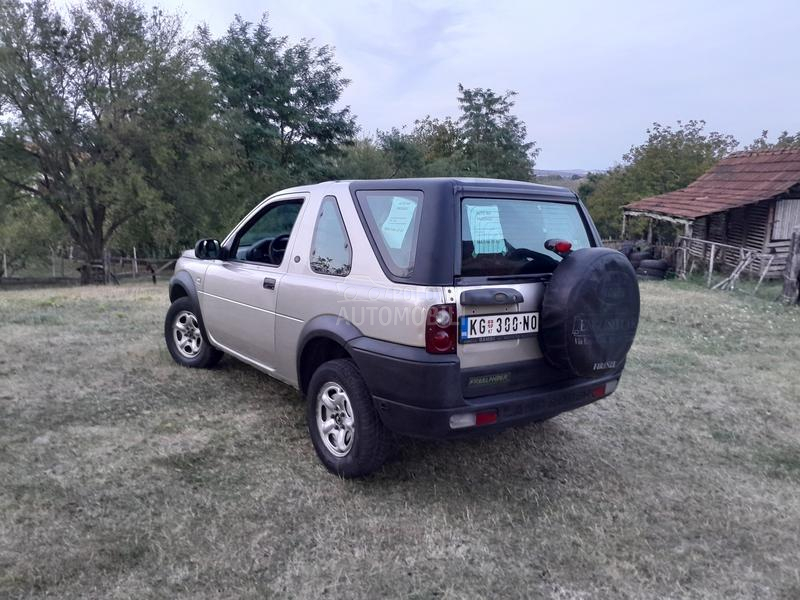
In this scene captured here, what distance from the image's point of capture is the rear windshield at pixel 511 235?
310 centimetres

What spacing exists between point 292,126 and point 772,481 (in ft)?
75.0

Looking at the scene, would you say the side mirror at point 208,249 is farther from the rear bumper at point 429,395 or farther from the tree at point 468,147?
the tree at point 468,147

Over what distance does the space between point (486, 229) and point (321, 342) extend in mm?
1249

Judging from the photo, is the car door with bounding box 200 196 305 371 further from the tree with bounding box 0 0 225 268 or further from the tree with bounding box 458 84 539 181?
the tree with bounding box 458 84 539 181

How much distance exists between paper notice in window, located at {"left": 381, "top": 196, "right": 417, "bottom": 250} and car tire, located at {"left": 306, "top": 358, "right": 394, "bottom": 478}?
764 mm

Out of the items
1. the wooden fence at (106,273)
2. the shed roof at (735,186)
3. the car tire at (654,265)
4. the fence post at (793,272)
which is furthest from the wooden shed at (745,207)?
the wooden fence at (106,273)

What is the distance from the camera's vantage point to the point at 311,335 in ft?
11.5

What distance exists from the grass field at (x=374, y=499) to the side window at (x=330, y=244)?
126cm

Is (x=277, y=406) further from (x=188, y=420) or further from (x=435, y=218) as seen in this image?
(x=435, y=218)

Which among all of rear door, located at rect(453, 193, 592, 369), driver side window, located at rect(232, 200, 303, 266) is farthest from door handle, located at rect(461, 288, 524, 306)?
driver side window, located at rect(232, 200, 303, 266)

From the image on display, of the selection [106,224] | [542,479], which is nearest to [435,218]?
[542,479]

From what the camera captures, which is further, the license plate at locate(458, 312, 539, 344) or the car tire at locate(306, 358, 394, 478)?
the car tire at locate(306, 358, 394, 478)

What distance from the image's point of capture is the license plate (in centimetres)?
294

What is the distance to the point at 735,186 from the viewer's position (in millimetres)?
19266
